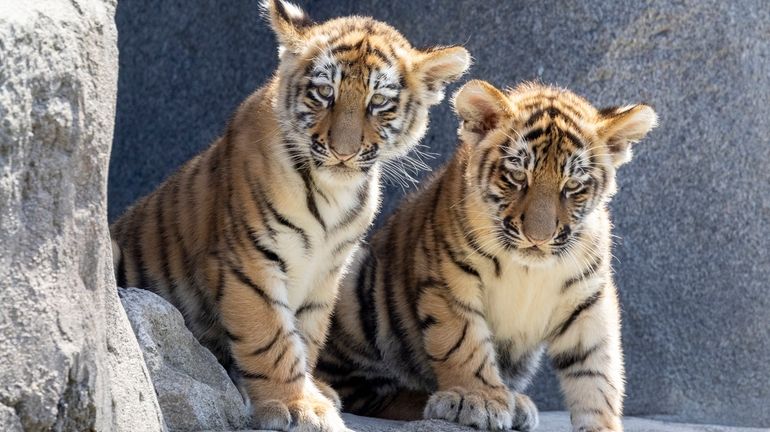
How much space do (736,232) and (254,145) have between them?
2.61 meters

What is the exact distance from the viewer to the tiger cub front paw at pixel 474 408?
4.22 meters

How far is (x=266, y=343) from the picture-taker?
4117 mm

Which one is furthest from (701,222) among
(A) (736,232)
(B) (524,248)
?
(B) (524,248)

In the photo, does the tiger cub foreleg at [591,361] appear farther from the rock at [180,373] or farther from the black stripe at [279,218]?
the rock at [180,373]

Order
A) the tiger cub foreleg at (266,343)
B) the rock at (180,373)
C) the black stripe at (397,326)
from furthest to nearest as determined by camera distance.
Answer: the black stripe at (397,326) < the tiger cub foreleg at (266,343) < the rock at (180,373)

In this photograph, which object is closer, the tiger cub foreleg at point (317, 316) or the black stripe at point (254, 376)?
the black stripe at point (254, 376)

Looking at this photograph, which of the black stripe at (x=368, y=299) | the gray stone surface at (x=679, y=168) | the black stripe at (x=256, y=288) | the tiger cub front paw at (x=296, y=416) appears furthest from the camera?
the gray stone surface at (x=679, y=168)

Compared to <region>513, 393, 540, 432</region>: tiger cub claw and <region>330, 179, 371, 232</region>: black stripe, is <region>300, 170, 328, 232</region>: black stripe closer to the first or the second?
<region>330, 179, 371, 232</region>: black stripe

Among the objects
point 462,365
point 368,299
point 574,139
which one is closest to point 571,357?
point 462,365

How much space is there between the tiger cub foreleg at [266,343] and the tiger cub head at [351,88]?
1.55ft

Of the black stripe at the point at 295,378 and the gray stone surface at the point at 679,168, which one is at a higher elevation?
the gray stone surface at the point at 679,168

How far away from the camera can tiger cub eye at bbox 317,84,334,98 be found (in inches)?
167

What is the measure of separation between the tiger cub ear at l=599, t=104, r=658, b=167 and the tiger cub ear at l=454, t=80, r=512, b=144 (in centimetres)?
38

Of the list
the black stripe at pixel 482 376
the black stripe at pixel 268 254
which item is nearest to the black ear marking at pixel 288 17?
the black stripe at pixel 268 254
